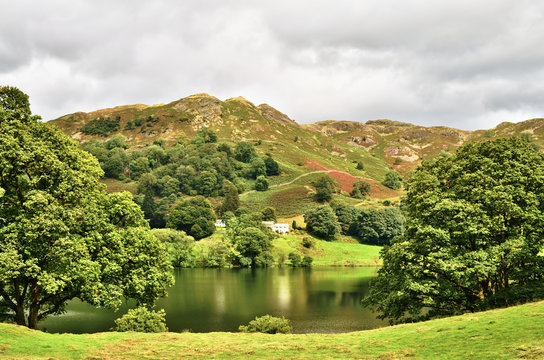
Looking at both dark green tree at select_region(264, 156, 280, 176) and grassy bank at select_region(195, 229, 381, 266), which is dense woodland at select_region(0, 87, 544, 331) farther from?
dark green tree at select_region(264, 156, 280, 176)

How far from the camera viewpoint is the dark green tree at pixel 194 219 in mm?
121250

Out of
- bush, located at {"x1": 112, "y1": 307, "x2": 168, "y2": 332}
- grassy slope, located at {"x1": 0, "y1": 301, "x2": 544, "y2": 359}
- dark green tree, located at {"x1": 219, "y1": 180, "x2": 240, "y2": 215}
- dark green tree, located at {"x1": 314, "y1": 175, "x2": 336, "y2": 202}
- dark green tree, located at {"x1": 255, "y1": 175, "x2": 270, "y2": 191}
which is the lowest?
bush, located at {"x1": 112, "y1": 307, "x2": 168, "y2": 332}

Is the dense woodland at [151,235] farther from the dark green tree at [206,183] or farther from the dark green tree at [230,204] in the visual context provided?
the dark green tree at [206,183]

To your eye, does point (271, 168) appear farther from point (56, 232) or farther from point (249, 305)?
point (56, 232)

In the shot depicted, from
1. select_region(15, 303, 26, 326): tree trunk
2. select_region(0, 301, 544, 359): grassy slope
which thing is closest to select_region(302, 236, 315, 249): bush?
select_region(0, 301, 544, 359): grassy slope

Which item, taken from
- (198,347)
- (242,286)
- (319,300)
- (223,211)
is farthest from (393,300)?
(223,211)

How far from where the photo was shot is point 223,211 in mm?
142375

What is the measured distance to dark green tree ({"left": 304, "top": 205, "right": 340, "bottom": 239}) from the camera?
12531 cm

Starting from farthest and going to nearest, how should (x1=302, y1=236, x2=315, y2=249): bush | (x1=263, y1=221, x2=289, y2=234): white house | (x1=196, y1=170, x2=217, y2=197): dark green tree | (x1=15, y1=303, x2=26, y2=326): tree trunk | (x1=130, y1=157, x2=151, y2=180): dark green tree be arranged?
(x1=130, y1=157, x2=151, y2=180): dark green tree
(x1=196, y1=170, x2=217, y2=197): dark green tree
(x1=263, y1=221, x2=289, y2=234): white house
(x1=302, y1=236, x2=315, y2=249): bush
(x1=15, y1=303, x2=26, y2=326): tree trunk

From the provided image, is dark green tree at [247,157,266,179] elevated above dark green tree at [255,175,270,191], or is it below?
above

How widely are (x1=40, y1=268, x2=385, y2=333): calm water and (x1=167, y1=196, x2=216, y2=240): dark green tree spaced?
113 ft

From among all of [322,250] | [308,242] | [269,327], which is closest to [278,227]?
[308,242]

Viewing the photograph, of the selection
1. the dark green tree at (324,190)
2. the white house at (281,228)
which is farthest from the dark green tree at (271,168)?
the white house at (281,228)

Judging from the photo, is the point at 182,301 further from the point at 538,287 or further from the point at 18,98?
the point at 538,287
